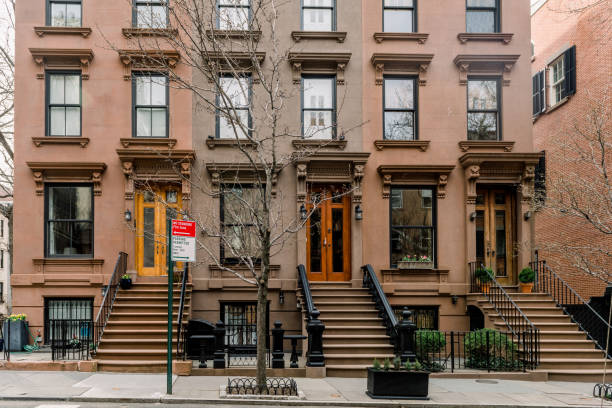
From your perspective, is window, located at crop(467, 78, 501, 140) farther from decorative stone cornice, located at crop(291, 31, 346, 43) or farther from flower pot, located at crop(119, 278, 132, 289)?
flower pot, located at crop(119, 278, 132, 289)

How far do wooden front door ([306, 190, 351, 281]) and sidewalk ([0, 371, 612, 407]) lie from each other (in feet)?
15.2

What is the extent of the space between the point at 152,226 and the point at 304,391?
7540 mm

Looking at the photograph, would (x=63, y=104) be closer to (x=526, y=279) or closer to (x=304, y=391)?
(x=304, y=391)

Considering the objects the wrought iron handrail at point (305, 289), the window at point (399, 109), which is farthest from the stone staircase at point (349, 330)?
the window at point (399, 109)

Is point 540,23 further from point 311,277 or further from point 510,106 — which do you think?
point 311,277

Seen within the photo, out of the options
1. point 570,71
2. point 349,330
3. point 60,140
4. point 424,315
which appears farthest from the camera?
point 570,71

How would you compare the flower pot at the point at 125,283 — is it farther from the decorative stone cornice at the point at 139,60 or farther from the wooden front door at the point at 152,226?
the decorative stone cornice at the point at 139,60

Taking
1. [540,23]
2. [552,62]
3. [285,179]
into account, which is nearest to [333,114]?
[285,179]

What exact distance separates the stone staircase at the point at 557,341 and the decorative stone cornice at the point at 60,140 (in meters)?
11.4

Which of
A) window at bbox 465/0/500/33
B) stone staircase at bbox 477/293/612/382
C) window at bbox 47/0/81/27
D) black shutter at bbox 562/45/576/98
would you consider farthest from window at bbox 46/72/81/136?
black shutter at bbox 562/45/576/98

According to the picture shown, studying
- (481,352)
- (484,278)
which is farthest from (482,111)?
(481,352)

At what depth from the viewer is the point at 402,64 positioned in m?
17.0

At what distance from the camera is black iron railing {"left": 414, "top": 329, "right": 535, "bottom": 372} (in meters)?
13.2

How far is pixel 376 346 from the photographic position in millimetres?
13555
